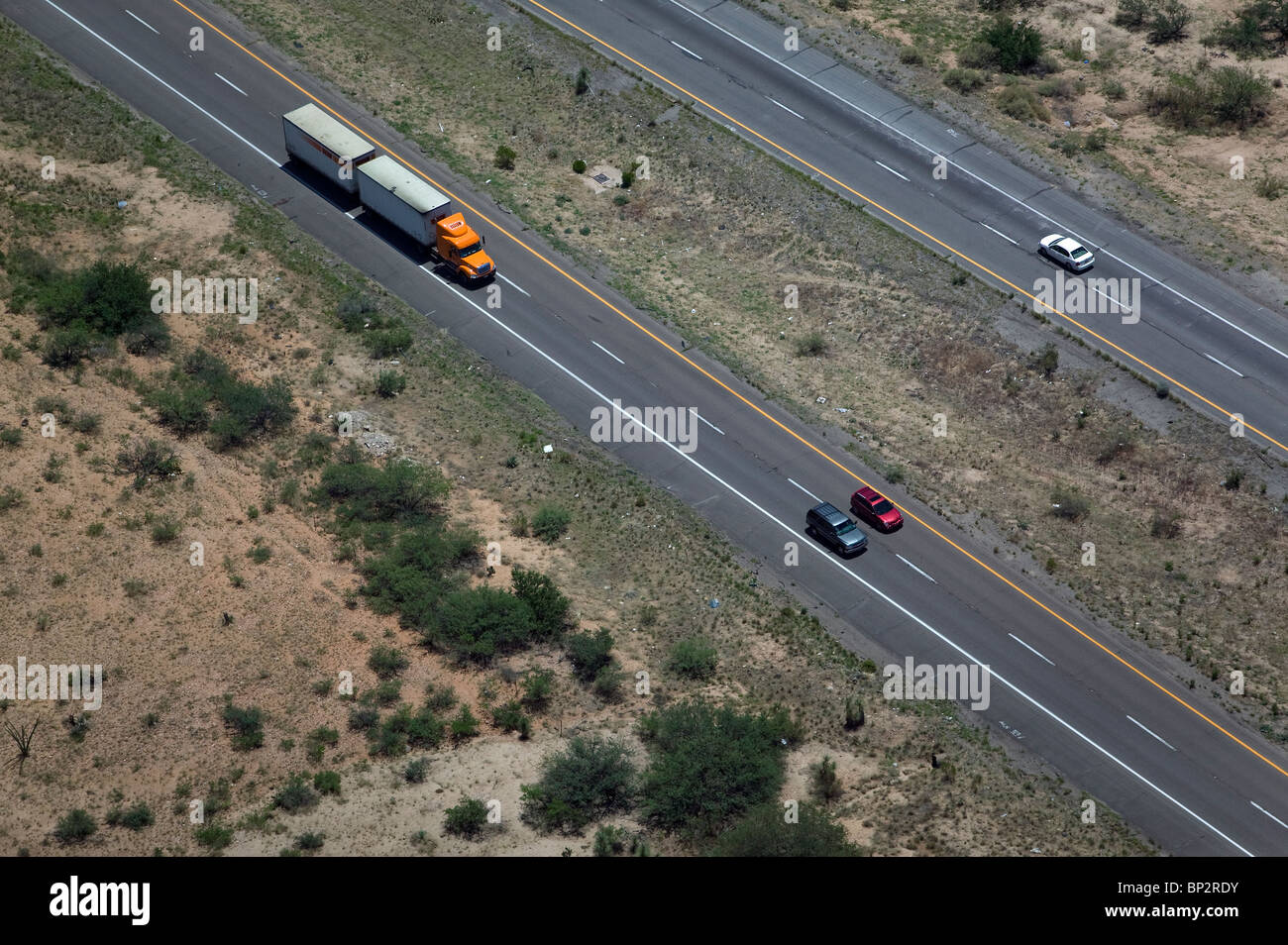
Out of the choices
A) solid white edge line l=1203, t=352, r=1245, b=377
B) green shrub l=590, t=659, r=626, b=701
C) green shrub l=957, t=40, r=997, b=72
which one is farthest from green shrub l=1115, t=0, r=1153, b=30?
green shrub l=590, t=659, r=626, b=701

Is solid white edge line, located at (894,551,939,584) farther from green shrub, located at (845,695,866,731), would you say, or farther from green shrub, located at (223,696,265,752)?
green shrub, located at (223,696,265,752)

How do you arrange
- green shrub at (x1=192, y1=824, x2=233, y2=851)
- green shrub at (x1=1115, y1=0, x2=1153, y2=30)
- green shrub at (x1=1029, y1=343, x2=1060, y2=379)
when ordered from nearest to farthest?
green shrub at (x1=192, y1=824, x2=233, y2=851) < green shrub at (x1=1029, y1=343, x2=1060, y2=379) < green shrub at (x1=1115, y1=0, x2=1153, y2=30)

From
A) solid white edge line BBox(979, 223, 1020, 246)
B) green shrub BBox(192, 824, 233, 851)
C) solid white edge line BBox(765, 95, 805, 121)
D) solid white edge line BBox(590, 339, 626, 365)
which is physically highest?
solid white edge line BBox(765, 95, 805, 121)

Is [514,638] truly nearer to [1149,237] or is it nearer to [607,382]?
[607,382]

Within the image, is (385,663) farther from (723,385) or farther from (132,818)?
(723,385)

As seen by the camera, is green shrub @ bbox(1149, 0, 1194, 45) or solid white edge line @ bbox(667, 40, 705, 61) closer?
solid white edge line @ bbox(667, 40, 705, 61)

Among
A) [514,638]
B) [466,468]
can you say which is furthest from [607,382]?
[514,638]

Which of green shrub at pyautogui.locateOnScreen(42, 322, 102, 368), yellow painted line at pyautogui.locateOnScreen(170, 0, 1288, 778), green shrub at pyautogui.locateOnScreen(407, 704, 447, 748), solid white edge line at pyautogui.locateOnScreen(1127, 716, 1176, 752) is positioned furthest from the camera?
green shrub at pyautogui.locateOnScreen(42, 322, 102, 368)

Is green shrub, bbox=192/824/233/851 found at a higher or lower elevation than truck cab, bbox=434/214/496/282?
lower
